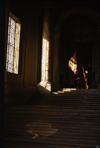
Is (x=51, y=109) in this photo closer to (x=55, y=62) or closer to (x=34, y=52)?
(x=34, y=52)

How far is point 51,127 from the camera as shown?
6.02m

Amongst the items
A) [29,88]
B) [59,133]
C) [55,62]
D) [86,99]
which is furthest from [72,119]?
[55,62]

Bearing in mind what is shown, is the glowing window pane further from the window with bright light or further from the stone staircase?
the stone staircase

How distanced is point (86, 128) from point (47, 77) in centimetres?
723

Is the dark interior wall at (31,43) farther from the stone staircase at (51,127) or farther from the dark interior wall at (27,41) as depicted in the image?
the stone staircase at (51,127)

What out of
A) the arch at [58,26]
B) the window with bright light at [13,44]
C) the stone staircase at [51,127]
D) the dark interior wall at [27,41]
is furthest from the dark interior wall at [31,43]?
the stone staircase at [51,127]

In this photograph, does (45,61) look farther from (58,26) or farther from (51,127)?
(51,127)

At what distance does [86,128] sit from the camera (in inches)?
229

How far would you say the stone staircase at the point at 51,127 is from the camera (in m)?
5.19

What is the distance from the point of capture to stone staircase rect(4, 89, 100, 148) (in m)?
5.19

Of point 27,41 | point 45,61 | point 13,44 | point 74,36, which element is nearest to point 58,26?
point 74,36

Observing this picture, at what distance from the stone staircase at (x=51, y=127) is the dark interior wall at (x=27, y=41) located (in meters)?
3.45

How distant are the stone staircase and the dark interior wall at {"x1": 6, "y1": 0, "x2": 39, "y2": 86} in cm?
345

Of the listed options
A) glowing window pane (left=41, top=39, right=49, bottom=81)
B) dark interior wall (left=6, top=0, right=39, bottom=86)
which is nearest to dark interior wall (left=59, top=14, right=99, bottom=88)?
glowing window pane (left=41, top=39, right=49, bottom=81)
